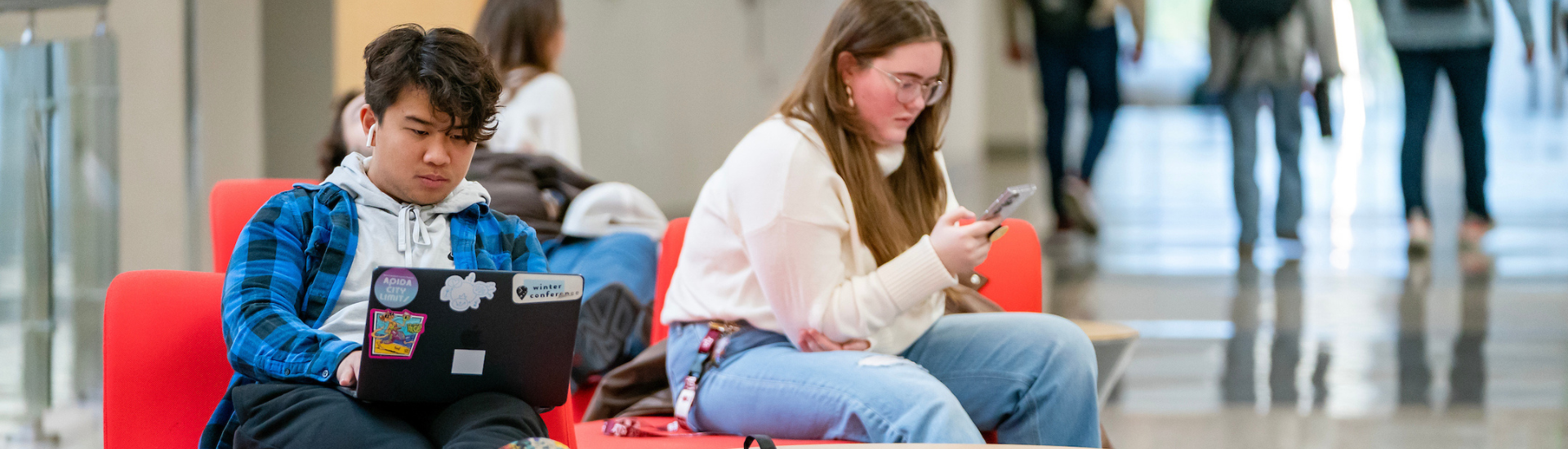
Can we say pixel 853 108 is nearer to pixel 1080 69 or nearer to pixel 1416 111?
pixel 1416 111

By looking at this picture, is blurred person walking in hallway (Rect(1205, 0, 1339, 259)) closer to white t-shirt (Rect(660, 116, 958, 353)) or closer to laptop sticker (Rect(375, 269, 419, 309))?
white t-shirt (Rect(660, 116, 958, 353))

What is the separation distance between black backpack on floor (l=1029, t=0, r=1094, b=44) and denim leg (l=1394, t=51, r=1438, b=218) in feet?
5.62

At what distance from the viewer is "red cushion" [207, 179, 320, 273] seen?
2.01m

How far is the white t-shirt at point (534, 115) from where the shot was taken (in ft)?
11.2

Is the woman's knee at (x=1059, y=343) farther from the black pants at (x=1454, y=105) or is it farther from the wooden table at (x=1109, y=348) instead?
the black pants at (x=1454, y=105)

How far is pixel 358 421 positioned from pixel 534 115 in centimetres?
222

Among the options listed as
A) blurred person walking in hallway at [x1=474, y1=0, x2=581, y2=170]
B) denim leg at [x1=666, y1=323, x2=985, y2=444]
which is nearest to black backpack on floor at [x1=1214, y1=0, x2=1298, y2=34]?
blurred person walking in hallway at [x1=474, y1=0, x2=581, y2=170]

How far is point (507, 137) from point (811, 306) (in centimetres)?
192

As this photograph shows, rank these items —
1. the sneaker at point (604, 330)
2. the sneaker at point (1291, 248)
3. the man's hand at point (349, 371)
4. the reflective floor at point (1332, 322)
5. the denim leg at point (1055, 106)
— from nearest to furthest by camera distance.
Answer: the man's hand at point (349, 371)
the sneaker at point (604, 330)
the reflective floor at point (1332, 322)
the sneaker at point (1291, 248)
the denim leg at point (1055, 106)

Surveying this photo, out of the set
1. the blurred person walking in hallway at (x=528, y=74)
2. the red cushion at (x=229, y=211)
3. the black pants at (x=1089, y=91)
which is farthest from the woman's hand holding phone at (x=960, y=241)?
the black pants at (x=1089, y=91)

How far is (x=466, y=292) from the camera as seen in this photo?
1.22 m

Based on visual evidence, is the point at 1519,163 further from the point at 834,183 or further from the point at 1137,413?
the point at 834,183

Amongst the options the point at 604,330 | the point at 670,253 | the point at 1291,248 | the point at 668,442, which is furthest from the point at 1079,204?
the point at 668,442

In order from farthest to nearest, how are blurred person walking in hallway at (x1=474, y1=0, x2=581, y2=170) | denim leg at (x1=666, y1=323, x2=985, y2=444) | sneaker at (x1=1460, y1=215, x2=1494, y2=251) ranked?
sneaker at (x1=1460, y1=215, x2=1494, y2=251)
blurred person walking in hallway at (x1=474, y1=0, x2=581, y2=170)
denim leg at (x1=666, y1=323, x2=985, y2=444)
